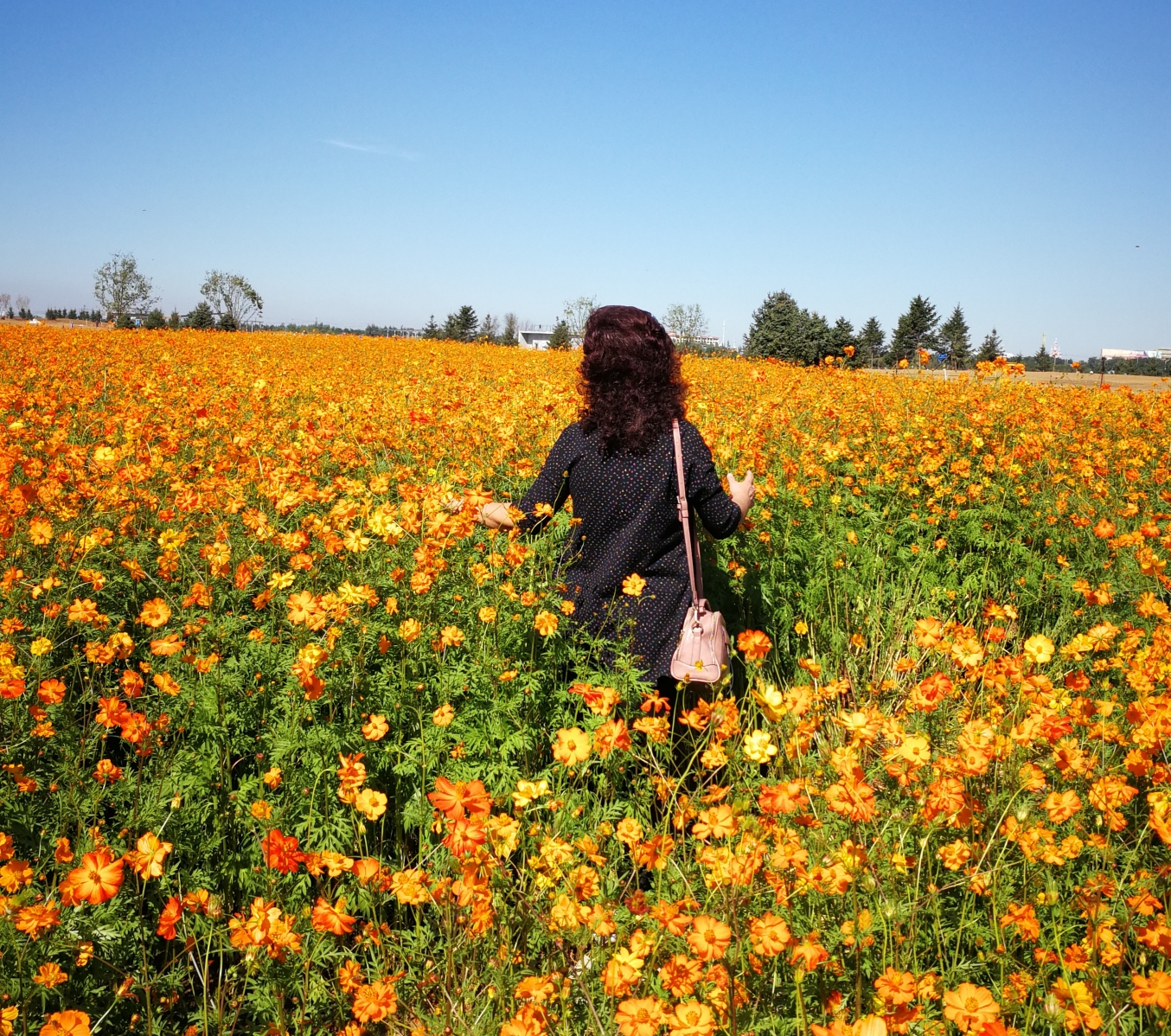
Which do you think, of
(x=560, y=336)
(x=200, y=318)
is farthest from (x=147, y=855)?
(x=200, y=318)

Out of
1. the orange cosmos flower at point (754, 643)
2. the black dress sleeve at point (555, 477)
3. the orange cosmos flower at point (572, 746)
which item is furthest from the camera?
the black dress sleeve at point (555, 477)

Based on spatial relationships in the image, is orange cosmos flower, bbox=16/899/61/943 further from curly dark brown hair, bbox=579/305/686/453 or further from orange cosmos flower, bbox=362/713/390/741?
curly dark brown hair, bbox=579/305/686/453

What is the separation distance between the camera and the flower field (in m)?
1.40

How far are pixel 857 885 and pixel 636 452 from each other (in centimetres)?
142

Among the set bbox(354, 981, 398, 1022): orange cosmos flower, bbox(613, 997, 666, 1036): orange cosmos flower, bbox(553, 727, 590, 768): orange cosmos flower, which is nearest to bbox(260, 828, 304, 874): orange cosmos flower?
bbox(354, 981, 398, 1022): orange cosmos flower

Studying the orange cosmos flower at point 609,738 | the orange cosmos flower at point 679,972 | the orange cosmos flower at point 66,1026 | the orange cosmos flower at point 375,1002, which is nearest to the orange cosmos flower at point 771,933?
the orange cosmos flower at point 679,972

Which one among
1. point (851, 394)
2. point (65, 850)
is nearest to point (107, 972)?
point (65, 850)

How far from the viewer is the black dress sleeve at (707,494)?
2533 millimetres

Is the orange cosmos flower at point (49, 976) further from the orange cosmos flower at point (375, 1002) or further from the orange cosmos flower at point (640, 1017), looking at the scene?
the orange cosmos flower at point (640, 1017)

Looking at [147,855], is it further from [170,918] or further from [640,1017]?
[640,1017]

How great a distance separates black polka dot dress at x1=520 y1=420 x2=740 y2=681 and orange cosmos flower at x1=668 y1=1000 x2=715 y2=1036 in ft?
4.17

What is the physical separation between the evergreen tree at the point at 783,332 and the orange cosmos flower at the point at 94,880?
2790 cm

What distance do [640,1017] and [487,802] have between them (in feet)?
1.33

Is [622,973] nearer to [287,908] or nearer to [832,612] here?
[287,908]
